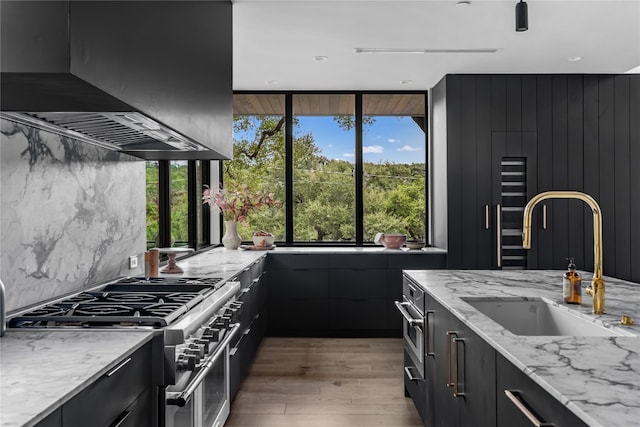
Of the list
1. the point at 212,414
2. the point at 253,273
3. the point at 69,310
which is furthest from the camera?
the point at 253,273

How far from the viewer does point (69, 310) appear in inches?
70.2

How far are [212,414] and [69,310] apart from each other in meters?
0.89

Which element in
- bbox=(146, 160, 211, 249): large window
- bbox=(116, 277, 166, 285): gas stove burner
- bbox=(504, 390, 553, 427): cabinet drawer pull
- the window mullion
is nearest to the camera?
bbox=(504, 390, 553, 427): cabinet drawer pull

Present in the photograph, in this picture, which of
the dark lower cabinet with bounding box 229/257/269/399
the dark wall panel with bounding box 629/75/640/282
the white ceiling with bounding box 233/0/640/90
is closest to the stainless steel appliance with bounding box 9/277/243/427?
the dark lower cabinet with bounding box 229/257/269/399

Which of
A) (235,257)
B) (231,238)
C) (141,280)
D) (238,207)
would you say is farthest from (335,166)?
(141,280)

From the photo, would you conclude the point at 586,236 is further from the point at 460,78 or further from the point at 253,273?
the point at 253,273

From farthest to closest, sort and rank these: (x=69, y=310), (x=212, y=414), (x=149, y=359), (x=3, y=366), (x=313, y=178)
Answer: (x=313, y=178), (x=212, y=414), (x=69, y=310), (x=149, y=359), (x=3, y=366)

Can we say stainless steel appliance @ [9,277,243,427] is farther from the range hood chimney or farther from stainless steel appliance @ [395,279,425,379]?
stainless steel appliance @ [395,279,425,379]

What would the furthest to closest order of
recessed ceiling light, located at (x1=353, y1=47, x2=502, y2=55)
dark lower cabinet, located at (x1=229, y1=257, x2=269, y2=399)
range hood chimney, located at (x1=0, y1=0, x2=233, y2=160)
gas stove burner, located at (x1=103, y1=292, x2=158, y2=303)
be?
recessed ceiling light, located at (x1=353, y1=47, x2=502, y2=55)
dark lower cabinet, located at (x1=229, y1=257, x2=269, y2=399)
gas stove burner, located at (x1=103, y1=292, x2=158, y2=303)
range hood chimney, located at (x1=0, y1=0, x2=233, y2=160)

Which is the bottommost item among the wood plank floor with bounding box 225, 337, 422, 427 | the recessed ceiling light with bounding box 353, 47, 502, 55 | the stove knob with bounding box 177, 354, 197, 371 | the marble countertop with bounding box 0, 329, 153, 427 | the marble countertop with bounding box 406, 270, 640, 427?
the wood plank floor with bounding box 225, 337, 422, 427

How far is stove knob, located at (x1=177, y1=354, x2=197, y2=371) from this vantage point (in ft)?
5.39

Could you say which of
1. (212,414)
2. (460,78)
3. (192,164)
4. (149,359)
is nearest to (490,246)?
(460,78)

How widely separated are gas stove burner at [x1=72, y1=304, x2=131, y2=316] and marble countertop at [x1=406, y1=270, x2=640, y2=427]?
1240 mm

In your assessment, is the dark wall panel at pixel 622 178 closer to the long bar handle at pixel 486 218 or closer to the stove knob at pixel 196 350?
the long bar handle at pixel 486 218
